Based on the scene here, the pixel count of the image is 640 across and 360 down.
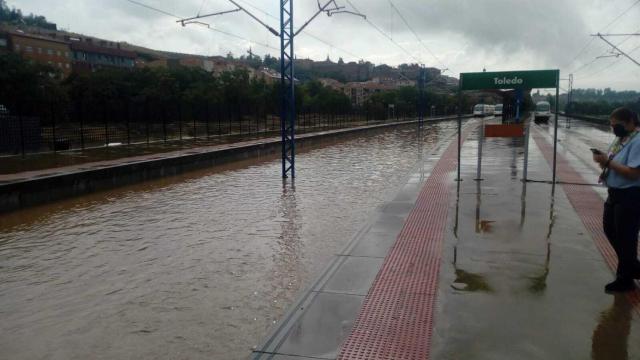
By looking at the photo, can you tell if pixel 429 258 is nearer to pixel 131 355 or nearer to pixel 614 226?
pixel 614 226

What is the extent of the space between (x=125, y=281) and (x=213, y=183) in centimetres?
998

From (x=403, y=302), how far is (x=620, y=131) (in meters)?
2.97

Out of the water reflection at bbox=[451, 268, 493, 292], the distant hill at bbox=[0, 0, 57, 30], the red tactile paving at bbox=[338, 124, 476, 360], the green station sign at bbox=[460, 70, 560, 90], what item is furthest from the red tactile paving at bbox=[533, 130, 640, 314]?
the distant hill at bbox=[0, 0, 57, 30]

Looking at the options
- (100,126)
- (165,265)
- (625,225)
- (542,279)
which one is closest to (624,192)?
(625,225)

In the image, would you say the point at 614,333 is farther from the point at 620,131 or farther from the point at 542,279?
the point at 620,131

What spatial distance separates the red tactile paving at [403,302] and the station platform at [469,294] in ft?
0.04

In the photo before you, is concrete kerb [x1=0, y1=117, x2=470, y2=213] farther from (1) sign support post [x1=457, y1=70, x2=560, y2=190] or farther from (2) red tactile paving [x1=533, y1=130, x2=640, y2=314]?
(2) red tactile paving [x1=533, y1=130, x2=640, y2=314]

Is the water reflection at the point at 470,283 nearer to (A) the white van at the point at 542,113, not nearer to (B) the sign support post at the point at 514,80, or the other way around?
(B) the sign support post at the point at 514,80

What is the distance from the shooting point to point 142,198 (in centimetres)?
1393

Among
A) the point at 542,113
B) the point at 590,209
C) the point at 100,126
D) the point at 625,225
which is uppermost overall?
the point at 542,113

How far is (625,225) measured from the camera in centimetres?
534

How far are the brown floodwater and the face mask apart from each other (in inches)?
158

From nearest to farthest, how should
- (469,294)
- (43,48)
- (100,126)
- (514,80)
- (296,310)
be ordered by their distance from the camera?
(296,310) → (469,294) → (514,80) → (100,126) → (43,48)

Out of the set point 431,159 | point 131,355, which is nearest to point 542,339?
point 131,355
